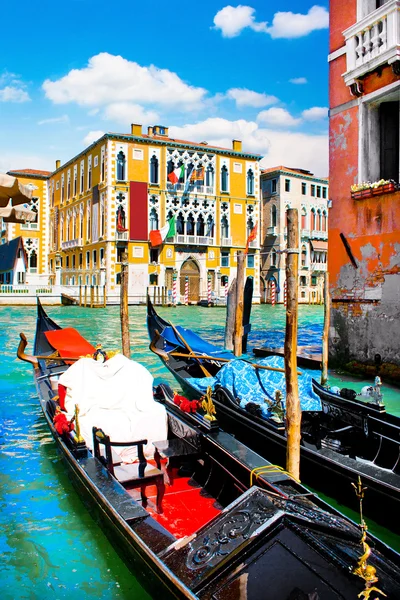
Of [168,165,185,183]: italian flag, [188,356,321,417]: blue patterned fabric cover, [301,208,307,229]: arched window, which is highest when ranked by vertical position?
[168,165,185,183]: italian flag

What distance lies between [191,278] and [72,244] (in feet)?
22.6

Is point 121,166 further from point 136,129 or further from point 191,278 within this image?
point 191,278

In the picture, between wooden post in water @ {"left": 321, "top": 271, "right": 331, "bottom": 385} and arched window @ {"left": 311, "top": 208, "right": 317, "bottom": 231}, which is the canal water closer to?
wooden post in water @ {"left": 321, "top": 271, "right": 331, "bottom": 385}

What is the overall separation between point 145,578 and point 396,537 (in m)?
1.68

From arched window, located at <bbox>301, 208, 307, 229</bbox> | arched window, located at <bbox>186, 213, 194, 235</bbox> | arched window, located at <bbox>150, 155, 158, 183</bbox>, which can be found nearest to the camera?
arched window, located at <bbox>150, 155, 158, 183</bbox>

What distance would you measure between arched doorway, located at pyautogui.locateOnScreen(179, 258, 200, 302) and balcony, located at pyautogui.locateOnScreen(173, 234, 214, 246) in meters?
0.99

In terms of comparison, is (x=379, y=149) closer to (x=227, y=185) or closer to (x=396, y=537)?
(x=396, y=537)

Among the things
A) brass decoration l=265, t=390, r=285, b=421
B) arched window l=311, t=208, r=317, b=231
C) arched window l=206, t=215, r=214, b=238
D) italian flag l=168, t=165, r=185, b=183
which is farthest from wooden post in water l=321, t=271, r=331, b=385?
arched window l=311, t=208, r=317, b=231

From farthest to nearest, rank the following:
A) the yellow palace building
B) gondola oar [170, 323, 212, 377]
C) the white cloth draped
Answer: the yellow palace building, gondola oar [170, 323, 212, 377], the white cloth draped

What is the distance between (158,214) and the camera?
85.6 feet

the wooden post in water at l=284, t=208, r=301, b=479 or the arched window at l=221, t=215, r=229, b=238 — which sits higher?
the arched window at l=221, t=215, r=229, b=238

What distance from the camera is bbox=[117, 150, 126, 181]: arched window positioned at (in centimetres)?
2503

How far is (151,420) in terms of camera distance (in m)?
3.96

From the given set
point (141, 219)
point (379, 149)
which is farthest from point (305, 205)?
point (379, 149)
